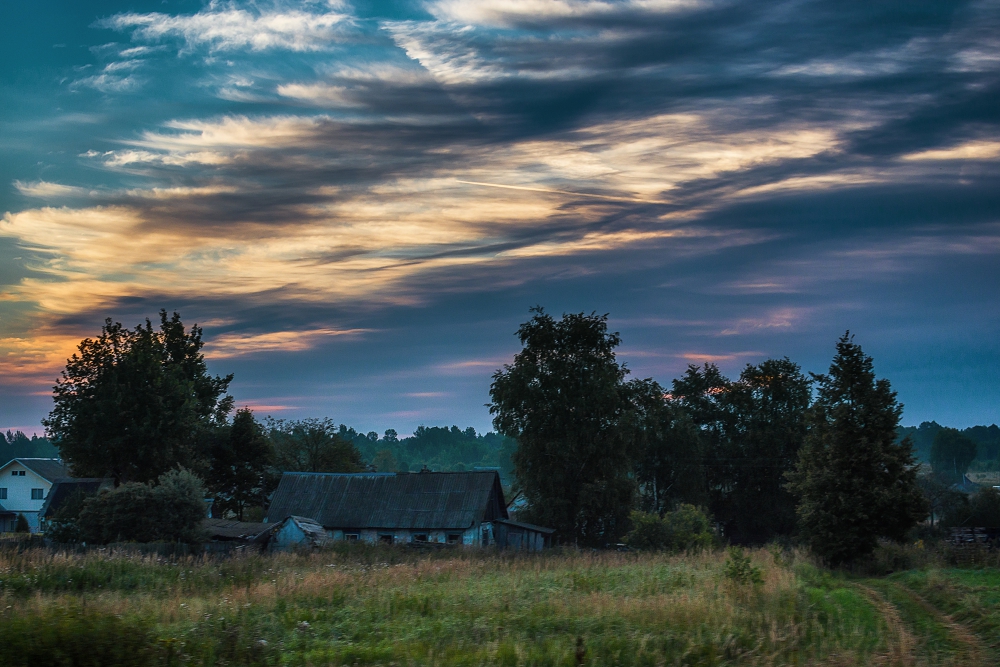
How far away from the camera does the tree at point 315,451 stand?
253 feet

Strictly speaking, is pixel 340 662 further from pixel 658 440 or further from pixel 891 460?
pixel 658 440

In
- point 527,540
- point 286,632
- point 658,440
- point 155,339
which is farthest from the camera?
point 658,440

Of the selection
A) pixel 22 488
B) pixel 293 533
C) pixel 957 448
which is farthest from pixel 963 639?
pixel 957 448

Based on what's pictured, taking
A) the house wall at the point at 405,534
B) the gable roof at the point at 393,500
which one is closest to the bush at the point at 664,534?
the gable roof at the point at 393,500

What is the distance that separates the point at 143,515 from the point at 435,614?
25194 mm

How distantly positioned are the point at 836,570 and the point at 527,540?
72.3 ft

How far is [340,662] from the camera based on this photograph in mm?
12562

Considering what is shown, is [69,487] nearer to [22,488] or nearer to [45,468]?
[45,468]

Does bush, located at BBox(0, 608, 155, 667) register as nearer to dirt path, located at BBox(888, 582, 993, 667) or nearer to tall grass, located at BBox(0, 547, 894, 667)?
tall grass, located at BBox(0, 547, 894, 667)

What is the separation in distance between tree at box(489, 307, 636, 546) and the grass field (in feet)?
103

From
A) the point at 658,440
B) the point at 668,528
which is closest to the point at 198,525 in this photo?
the point at 668,528

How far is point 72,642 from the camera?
428 inches

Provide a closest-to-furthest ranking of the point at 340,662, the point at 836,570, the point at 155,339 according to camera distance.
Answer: the point at 340,662 < the point at 836,570 < the point at 155,339

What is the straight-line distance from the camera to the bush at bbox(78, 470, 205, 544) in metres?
37.1
